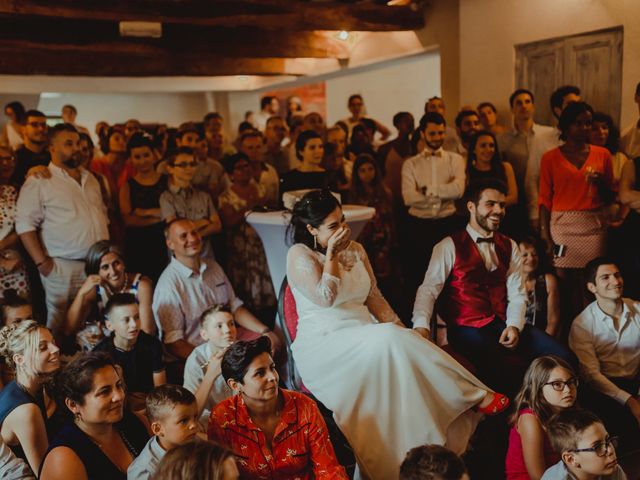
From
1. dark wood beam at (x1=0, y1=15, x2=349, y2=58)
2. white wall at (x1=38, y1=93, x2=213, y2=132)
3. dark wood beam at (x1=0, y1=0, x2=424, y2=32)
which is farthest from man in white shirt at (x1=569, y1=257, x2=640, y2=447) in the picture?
white wall at (x1=38, y1=93, x2=213, y2=132)

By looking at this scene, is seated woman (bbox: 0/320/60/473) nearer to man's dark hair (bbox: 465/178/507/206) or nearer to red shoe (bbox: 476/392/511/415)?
red shoe (bbox: 476/392/511/415)

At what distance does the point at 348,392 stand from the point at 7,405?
1.22 meters

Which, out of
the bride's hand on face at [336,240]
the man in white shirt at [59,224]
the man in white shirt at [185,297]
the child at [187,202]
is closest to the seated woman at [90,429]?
the bride's hand on face at [336,240]

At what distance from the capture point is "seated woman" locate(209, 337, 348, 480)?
2176 mm

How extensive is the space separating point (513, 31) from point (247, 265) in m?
3.24

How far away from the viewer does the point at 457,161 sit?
15.0 ft

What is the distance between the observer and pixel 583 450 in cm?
212

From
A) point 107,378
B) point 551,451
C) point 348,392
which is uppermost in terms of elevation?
point 107,378

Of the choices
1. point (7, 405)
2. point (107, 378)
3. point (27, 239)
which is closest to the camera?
point (107, 378)

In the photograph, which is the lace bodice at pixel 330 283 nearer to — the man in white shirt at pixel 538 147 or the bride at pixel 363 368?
the bride at pixel 363 368

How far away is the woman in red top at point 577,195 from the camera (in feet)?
12.7

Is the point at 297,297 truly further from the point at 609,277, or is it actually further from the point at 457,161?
the point at 457,161

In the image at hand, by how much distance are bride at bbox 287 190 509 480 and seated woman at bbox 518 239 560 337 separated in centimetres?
104

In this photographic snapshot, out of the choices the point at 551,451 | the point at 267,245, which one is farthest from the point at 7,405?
the point at 551,451
